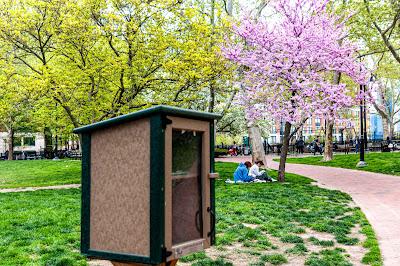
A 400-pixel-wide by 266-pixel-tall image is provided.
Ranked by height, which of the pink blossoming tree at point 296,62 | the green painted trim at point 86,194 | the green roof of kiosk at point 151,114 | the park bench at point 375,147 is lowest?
the green painted trim at point 86,194

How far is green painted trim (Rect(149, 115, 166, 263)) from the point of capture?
3668mm

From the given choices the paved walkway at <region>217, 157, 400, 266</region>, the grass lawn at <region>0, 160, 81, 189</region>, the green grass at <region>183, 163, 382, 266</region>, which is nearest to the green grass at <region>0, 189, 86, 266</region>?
the green grass at <region>183, 163, 382, 266</region>

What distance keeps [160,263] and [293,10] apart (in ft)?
52.4

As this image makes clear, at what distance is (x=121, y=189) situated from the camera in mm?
3936

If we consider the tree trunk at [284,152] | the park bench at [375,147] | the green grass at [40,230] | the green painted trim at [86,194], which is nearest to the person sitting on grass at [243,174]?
the tree trunk at [284,152]

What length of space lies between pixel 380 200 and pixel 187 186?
10.4 metres

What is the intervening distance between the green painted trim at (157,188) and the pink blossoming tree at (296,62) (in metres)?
14.5

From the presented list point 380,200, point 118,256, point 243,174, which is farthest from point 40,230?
point 243,174

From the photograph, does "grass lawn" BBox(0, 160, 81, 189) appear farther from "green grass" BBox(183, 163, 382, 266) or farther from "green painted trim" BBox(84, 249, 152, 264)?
"green painted trim" BBox(84, 249, 152, 264)

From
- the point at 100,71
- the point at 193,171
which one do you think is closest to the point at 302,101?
the point at 100,71

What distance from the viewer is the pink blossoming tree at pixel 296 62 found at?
17875mm

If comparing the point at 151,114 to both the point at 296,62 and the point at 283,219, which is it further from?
the point at 296,62

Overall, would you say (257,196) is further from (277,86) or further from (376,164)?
(376,164)

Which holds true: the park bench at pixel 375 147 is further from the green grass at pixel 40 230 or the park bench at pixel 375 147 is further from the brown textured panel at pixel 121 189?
the brown textured panel at pixel 121 189
